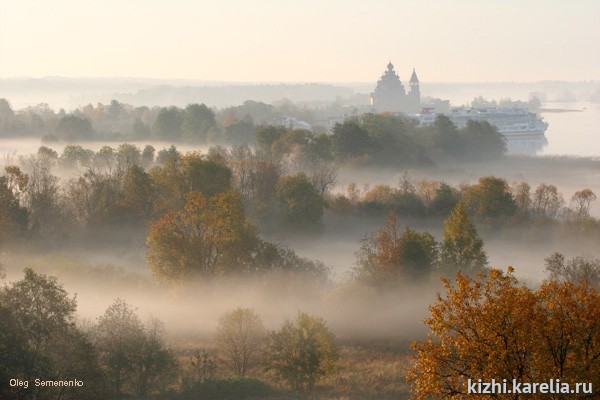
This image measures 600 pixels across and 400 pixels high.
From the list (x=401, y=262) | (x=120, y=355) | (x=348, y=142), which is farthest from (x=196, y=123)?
(x=120, y=355)

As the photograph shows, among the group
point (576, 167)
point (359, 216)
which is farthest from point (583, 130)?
point (359, 216)

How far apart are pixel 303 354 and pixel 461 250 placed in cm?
995

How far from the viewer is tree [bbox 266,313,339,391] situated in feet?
63.1

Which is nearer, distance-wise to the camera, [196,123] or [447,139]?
[447,139]

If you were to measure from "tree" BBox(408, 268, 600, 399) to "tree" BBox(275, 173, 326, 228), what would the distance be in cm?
3034

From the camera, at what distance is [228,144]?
259 feet

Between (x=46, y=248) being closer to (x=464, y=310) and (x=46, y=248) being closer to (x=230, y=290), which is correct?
(x=230, y=290)

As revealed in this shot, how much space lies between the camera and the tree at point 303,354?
1922cm

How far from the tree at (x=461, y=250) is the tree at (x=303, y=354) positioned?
856 centimetres

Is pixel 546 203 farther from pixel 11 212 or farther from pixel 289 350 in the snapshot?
pixel 289 350

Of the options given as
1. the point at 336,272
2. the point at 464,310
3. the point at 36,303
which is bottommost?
the point at 336,272

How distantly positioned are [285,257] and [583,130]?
136 metres

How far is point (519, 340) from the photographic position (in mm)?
10453

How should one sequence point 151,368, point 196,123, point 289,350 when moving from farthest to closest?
point 196,123 → point 289,350 → point 151,368
